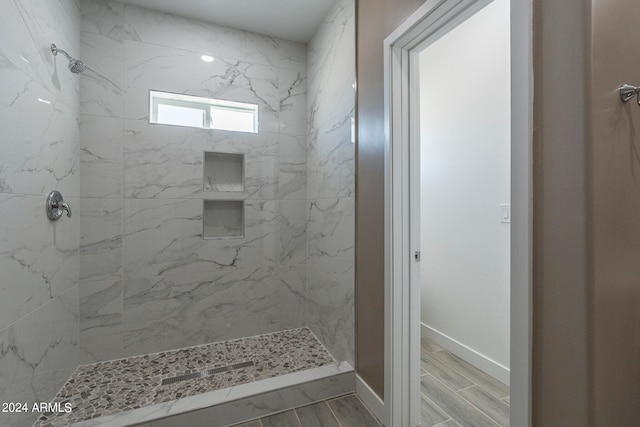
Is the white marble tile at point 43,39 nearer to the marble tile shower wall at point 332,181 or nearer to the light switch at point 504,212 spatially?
the marble tile shower wall at point 332,181

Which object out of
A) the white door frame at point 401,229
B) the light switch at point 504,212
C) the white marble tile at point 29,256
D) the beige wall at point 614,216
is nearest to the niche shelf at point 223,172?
the white marble tile at point 29,256

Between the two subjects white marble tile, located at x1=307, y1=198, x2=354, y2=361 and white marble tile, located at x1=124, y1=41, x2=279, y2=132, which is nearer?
white marble tile, located at x1=307, y1=198, x2=354, y2=361

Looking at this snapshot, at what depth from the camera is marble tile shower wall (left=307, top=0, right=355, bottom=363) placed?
1.92m

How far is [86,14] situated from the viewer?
79.4 inches

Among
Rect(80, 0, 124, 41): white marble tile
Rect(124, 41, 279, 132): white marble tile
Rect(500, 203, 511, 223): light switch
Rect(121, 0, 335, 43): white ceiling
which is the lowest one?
Rect(500, 203, 511, 223): light switch

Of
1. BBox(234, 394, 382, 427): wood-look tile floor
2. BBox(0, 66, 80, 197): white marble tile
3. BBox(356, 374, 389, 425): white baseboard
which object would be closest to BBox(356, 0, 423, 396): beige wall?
BBox(356, 374, 389, 425): white baseboard

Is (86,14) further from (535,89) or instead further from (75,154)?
(535,89)

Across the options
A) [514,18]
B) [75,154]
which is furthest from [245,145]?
[514,18]

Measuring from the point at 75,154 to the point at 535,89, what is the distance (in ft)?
8.16

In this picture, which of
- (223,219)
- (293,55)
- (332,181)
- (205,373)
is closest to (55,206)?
(223,219)

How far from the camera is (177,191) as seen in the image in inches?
88.7

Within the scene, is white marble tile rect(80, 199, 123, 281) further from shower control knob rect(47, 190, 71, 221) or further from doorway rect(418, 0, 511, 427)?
doorway rect(418, 0, 511, 427)

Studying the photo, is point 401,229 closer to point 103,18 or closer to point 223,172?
point 223,172

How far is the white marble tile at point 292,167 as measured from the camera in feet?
8.43
